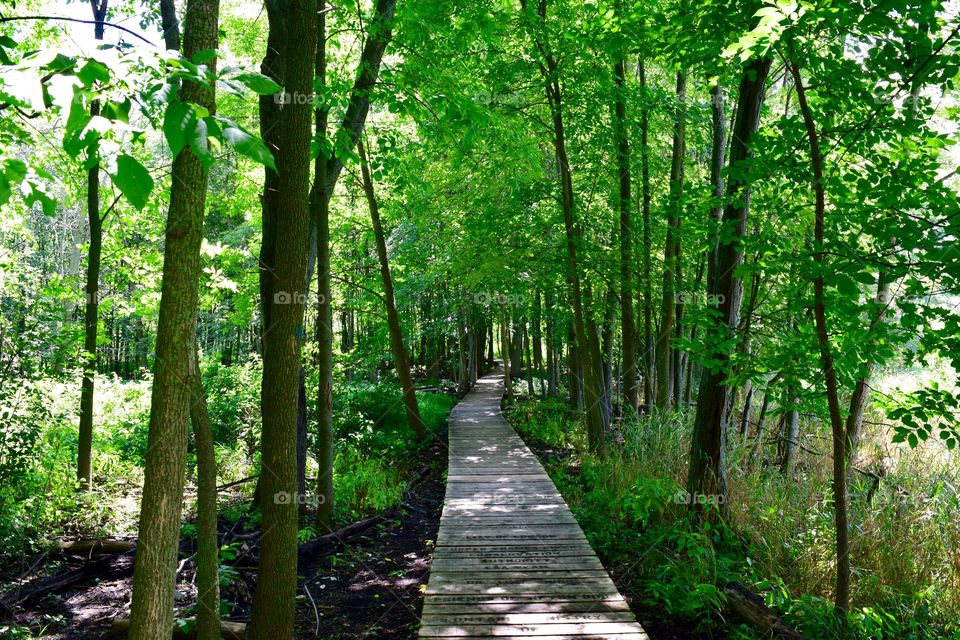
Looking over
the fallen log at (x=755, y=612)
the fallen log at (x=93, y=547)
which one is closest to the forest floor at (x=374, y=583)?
the fallen log at (x=93, y=547)

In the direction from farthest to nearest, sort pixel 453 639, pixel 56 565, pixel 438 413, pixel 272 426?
pixel 438 413 → pixel 56 565 → pixel 453 639 → pixel 272 426

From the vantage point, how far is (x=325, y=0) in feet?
16.3

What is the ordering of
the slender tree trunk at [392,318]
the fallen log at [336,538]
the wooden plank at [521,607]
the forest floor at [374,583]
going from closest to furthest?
the wooden plank at [521,607], the forest floor at [374,583], the fallen log at [336,538], the slender tree trunk at [392,318]

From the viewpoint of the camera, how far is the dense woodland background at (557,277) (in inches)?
95.0

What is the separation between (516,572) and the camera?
16.1ft

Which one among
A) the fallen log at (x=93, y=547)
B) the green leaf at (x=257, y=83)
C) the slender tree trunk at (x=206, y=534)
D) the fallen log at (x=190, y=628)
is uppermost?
the green leaf at (x=257, y=83)

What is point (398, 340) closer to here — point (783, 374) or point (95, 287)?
point (95, 287)

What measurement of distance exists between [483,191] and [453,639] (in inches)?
310

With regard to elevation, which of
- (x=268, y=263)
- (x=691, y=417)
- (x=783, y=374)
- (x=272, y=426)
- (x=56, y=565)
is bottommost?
(x=56, y=565)

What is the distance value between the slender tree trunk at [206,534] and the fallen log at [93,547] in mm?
2837

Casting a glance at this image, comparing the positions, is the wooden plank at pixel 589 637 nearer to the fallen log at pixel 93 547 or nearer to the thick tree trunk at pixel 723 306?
the thick tree trunk at pixel 723 306

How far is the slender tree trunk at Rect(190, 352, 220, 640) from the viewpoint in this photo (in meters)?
3.45

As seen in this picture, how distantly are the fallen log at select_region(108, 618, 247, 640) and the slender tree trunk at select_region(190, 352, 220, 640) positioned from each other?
278 mm

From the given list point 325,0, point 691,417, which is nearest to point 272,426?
point 325,0
